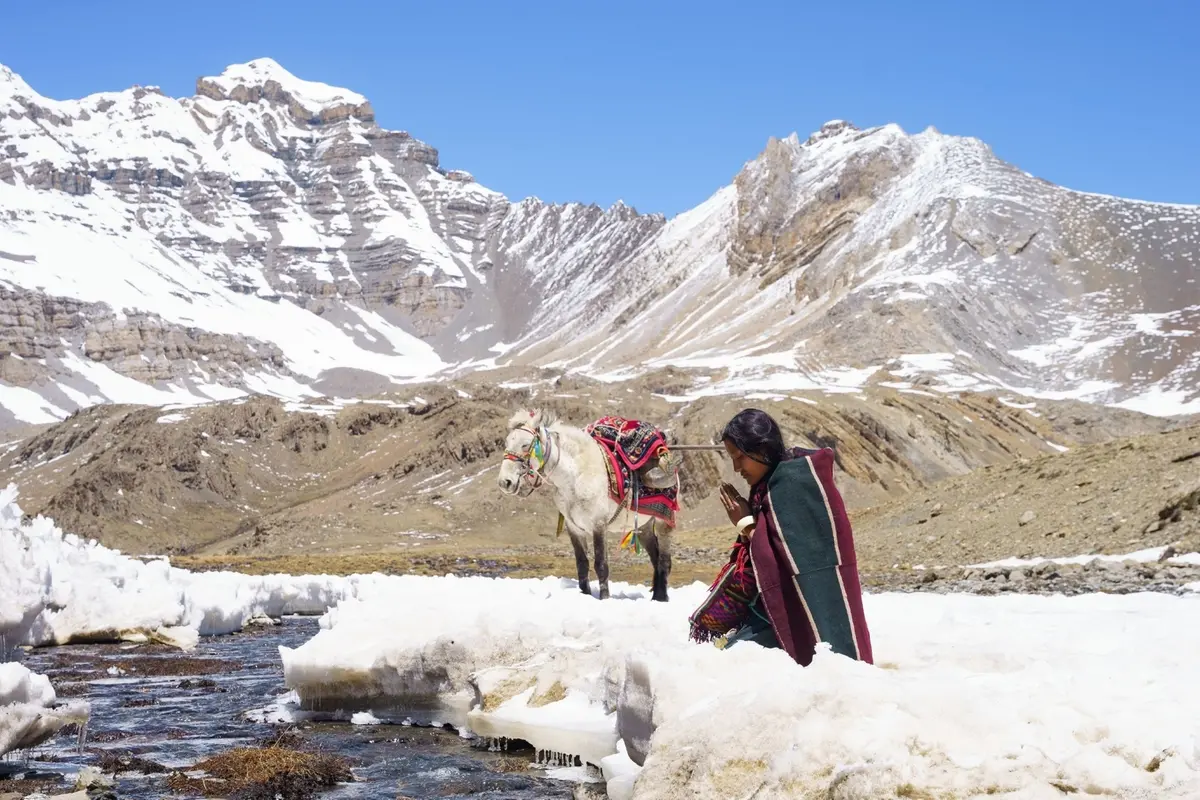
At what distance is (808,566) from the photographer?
7.06 m

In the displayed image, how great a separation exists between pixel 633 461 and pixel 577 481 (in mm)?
724

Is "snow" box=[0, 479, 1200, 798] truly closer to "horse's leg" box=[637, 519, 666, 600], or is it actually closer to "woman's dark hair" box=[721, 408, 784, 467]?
"horse's leg" box=[637, 519, 666, 600]

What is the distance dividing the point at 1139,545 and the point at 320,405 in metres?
91.2

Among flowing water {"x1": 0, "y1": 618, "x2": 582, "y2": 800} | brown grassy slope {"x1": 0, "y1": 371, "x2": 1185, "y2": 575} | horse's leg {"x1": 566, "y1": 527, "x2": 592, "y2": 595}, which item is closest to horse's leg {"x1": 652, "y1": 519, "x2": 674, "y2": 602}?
horse's leg {"x1": 566, "y1": 527, "x2": 592, "y2": 595}

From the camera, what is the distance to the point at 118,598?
66.7 feet

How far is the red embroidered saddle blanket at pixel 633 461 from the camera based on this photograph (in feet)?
46.1

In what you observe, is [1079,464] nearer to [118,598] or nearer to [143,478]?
[118,598]

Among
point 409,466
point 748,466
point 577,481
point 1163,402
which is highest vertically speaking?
point 1163,402

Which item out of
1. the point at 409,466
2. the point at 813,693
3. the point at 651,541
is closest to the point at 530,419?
the point at 651,541

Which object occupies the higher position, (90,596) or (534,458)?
(534,458)

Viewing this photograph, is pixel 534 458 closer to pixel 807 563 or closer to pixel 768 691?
pixel 807 563

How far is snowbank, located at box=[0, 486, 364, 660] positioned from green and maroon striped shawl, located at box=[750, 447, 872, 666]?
12227 mm

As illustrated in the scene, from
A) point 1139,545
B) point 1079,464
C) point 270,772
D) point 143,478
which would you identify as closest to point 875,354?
point 143,478

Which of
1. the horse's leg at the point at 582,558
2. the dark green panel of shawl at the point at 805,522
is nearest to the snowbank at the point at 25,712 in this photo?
the dark green panel of shawl at the point at 805,522
